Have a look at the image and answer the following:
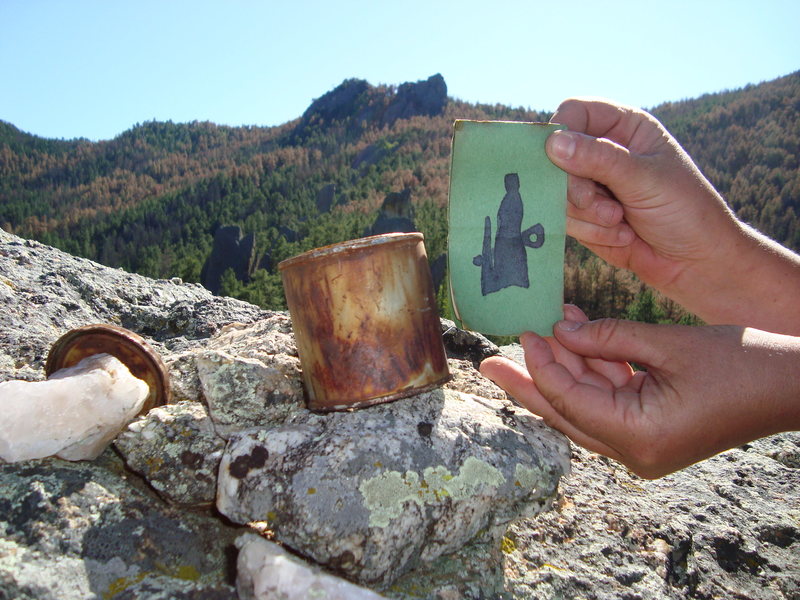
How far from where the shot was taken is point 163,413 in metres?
1.76

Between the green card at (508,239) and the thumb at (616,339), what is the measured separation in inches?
4.7

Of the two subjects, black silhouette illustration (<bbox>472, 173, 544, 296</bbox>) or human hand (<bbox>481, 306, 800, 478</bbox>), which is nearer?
human hand (<bbox>481, 306, 800, 478</bbox>)

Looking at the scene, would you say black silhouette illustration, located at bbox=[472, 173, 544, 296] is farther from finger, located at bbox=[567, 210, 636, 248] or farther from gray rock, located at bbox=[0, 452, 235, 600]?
gray rock, located at bbox=[0, 452, 235, 600]

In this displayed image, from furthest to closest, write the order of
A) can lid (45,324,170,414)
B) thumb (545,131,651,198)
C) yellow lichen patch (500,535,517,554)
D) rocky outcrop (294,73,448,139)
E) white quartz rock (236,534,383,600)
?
rocky outcrop (294,73,448,139) → thumb (545,131,651,198) → can lid (45,324,170,414) → yellow lichen patch (500,535,517,554) → white quartz rock (236,534,383,600)

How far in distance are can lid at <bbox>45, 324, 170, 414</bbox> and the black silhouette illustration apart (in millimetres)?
1256

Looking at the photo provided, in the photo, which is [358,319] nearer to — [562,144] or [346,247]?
[346,247]

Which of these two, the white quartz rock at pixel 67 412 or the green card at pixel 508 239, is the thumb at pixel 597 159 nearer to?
the green card at pixel 508 239

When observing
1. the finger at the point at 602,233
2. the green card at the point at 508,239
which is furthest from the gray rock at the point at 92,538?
the finger at the point at 602,233

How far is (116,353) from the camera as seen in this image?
6.18 ft

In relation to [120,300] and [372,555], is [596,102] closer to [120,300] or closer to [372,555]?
[372,555]

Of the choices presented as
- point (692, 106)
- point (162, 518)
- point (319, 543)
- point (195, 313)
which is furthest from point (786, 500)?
point (692, 106)

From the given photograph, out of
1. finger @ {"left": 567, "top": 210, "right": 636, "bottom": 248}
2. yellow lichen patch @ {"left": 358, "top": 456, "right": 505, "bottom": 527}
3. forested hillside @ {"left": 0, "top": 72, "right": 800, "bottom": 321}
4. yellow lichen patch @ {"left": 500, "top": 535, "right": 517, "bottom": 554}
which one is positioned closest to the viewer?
yellow lichen patch @ {"left": 358, "top": 456, "right": 505, "bottom": 527}

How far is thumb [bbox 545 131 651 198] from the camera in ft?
6.77

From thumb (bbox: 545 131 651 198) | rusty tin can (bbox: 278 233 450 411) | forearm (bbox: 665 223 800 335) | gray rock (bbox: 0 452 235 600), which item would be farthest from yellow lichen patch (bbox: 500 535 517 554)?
forearm (bbox: 665 223 800 335)
